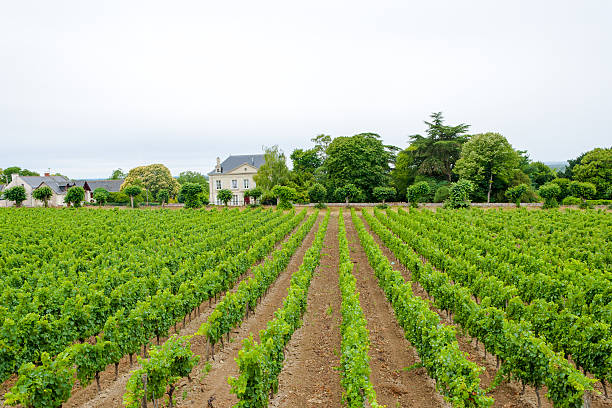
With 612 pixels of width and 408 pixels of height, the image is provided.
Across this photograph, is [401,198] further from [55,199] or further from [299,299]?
[55,199]

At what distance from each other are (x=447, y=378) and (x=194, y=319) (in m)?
8.40

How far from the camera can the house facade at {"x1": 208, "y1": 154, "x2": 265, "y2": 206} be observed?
66.0 m

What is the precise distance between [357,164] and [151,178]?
46.6m

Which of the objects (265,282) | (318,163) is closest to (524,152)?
(318,163)

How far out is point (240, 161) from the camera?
70938 millimetres

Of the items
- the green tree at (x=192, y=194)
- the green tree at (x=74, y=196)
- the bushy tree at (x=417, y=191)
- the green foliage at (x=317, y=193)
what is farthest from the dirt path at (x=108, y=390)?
the green tree at (x=74, y=196)

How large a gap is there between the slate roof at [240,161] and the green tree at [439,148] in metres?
31.2

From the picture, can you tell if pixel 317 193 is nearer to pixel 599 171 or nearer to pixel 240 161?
pixel 240 161

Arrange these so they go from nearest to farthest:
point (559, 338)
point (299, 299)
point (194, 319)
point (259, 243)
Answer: point (559, 338) < point (299, 299) < point (194, 319) < point (259, 243)

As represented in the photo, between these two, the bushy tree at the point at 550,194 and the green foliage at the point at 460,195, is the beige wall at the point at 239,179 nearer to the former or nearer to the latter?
the green foliage at the point at 460,195

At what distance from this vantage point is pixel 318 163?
243 ft

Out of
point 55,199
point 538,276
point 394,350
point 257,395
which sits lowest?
point 394,350

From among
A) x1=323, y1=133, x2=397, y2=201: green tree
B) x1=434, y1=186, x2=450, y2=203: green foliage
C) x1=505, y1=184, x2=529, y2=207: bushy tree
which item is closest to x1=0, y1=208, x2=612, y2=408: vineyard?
x1=505, y1=184, x2=529, y2=207: bushy tree

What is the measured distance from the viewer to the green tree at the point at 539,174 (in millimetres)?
66188
